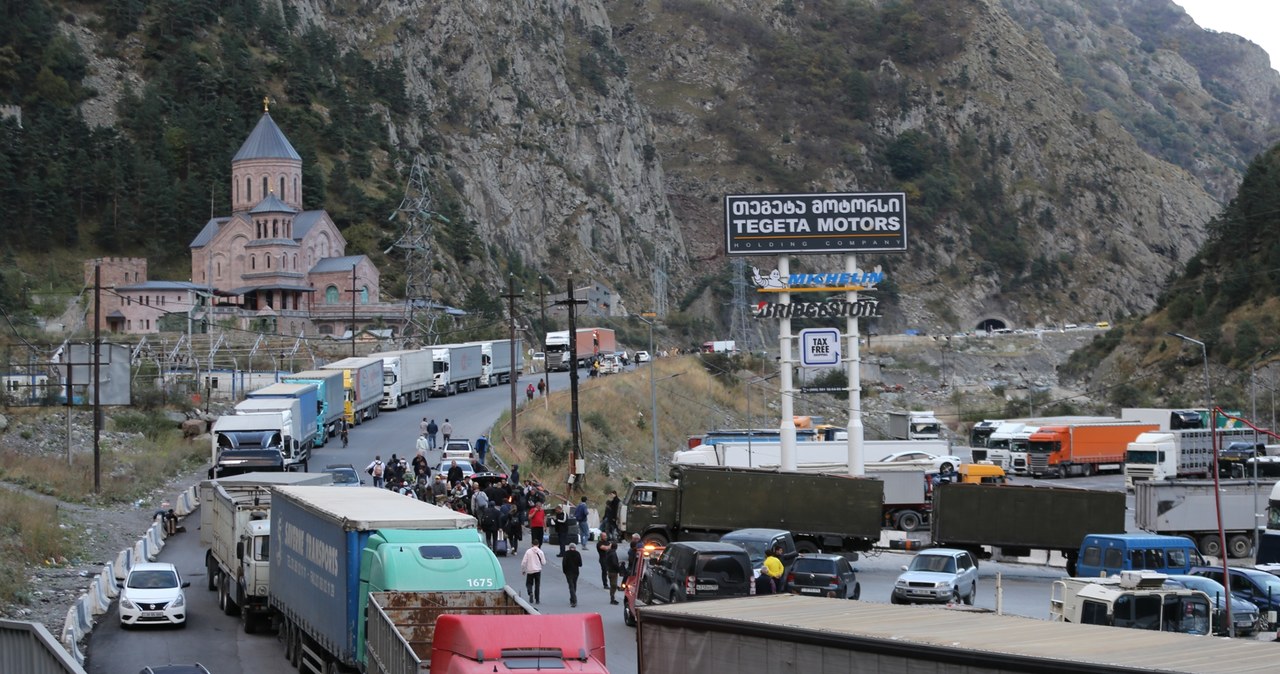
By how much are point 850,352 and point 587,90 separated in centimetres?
13877

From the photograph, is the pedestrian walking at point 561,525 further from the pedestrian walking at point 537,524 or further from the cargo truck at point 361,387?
the cargo truck at point 361,387

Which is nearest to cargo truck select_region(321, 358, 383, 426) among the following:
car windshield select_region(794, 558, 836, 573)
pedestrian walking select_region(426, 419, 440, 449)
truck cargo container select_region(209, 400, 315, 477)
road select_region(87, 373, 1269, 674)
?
pedestrian walking select_region(426, 419, 440, 449)

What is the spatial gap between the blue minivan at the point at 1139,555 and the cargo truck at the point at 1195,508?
10.4 meters

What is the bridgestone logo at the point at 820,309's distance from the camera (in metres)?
50.9

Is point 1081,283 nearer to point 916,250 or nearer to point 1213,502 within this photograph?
point 916,250

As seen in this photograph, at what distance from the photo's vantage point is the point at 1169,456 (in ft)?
197

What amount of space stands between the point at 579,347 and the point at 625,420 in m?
28.9

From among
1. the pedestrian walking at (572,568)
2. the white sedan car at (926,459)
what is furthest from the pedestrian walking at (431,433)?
the pedestrian walking at (572,568)

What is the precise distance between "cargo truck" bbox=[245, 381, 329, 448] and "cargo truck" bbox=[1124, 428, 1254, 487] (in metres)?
33.8

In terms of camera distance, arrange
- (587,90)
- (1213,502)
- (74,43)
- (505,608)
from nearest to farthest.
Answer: (505,608), (1213,502), (74,43), (587,90)

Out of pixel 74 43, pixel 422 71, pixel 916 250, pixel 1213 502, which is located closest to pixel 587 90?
pixel 422 71

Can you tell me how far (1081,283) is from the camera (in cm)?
19425

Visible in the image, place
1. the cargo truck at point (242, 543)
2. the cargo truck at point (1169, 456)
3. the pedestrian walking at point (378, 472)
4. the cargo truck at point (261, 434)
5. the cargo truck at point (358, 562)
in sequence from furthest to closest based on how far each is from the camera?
the cargo truck at point (1169, 456), the cargo truck at point (261, 434), the pedestrian walking at point (378, 472), the cargo truck at point (242, 543), the cargo truck at point (358, 562)

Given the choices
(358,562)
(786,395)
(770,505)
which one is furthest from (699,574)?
(786,395)
